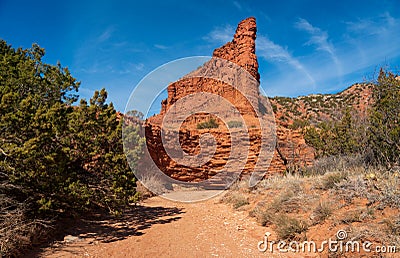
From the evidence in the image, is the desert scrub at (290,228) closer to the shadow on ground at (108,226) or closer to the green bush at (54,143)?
the shadow on ground at (108,226)

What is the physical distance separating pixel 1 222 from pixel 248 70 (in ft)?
91.1

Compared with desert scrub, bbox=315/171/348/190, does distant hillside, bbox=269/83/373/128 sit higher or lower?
higher

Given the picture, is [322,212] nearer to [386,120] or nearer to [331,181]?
[331,181]

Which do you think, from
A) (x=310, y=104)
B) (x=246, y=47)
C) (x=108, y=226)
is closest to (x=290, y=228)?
(x=108, y=226)

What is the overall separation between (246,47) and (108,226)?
27356 millimetres

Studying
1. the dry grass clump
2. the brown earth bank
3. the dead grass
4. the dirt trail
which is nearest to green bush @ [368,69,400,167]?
the dead grass

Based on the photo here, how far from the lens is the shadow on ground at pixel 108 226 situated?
18.0ft

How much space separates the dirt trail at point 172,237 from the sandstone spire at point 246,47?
23720 mm

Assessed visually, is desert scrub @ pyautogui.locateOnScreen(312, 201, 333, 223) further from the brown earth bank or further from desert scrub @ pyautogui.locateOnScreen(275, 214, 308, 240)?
desert scrub @ pyautogui.locateOnScreen(275, 214, 308, 240)

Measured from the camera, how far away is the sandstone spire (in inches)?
1163

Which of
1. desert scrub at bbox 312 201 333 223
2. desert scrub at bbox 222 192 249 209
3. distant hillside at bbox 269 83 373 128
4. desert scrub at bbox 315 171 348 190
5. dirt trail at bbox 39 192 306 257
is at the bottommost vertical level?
dirt trail at bbox 39 192 306 257

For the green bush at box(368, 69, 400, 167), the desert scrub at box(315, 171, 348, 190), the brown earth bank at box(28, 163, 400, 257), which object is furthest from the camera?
the green bush at box(368, 69, 400, 167)

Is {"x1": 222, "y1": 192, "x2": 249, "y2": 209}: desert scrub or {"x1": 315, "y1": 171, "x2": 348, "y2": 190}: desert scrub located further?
{"x1": 222, "y1": 192, "x2": 249, "y2": 209}: desert scrub

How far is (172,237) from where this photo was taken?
229 inches
